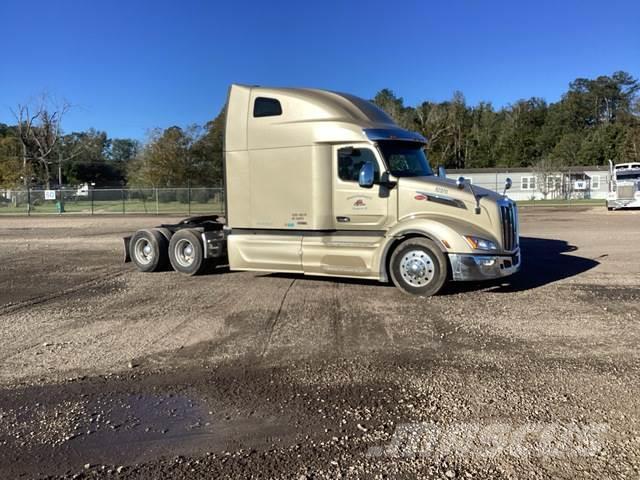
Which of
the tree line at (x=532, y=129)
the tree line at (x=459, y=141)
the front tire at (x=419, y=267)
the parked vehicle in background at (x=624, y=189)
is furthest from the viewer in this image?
the tree line at (x=532, y=129)

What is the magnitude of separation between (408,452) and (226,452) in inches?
48.3

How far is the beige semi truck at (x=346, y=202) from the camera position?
27.0 feet

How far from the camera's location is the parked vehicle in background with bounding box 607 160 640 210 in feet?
96.8

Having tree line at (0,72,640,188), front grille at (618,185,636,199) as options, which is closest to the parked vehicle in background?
front grille at (618,185,636,199)

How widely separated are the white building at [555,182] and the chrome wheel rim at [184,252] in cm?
4921

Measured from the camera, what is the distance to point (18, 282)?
33.8 ft

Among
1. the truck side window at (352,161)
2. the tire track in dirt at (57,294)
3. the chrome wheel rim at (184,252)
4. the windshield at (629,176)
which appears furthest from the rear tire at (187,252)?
the windshield at (629,176)

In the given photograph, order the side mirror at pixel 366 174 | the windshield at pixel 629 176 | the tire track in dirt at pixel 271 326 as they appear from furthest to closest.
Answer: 1. the windshield at pixel 629 176
2. the side mirror at pixel 366 174
3. the tire track in dirt at pixel 271 326

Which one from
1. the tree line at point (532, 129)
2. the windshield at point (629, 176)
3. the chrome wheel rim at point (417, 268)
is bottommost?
the chrome wheel rim at point (417, 268)

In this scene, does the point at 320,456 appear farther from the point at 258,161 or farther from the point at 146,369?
the point at 258,161

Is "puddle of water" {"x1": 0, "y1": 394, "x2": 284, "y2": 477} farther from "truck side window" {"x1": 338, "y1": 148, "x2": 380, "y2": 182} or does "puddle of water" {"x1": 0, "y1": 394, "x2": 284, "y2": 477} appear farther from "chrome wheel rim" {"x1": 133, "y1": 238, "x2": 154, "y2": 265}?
"chrome wheel rim" {"x1": 133, "y1": 238, "x2": 154, "y2": 265}

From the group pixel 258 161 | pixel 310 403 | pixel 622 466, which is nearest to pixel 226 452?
pixel 310 403

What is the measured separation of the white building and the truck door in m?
50.0

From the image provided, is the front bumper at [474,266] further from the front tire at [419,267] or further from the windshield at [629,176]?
the windshield at [629,176]
